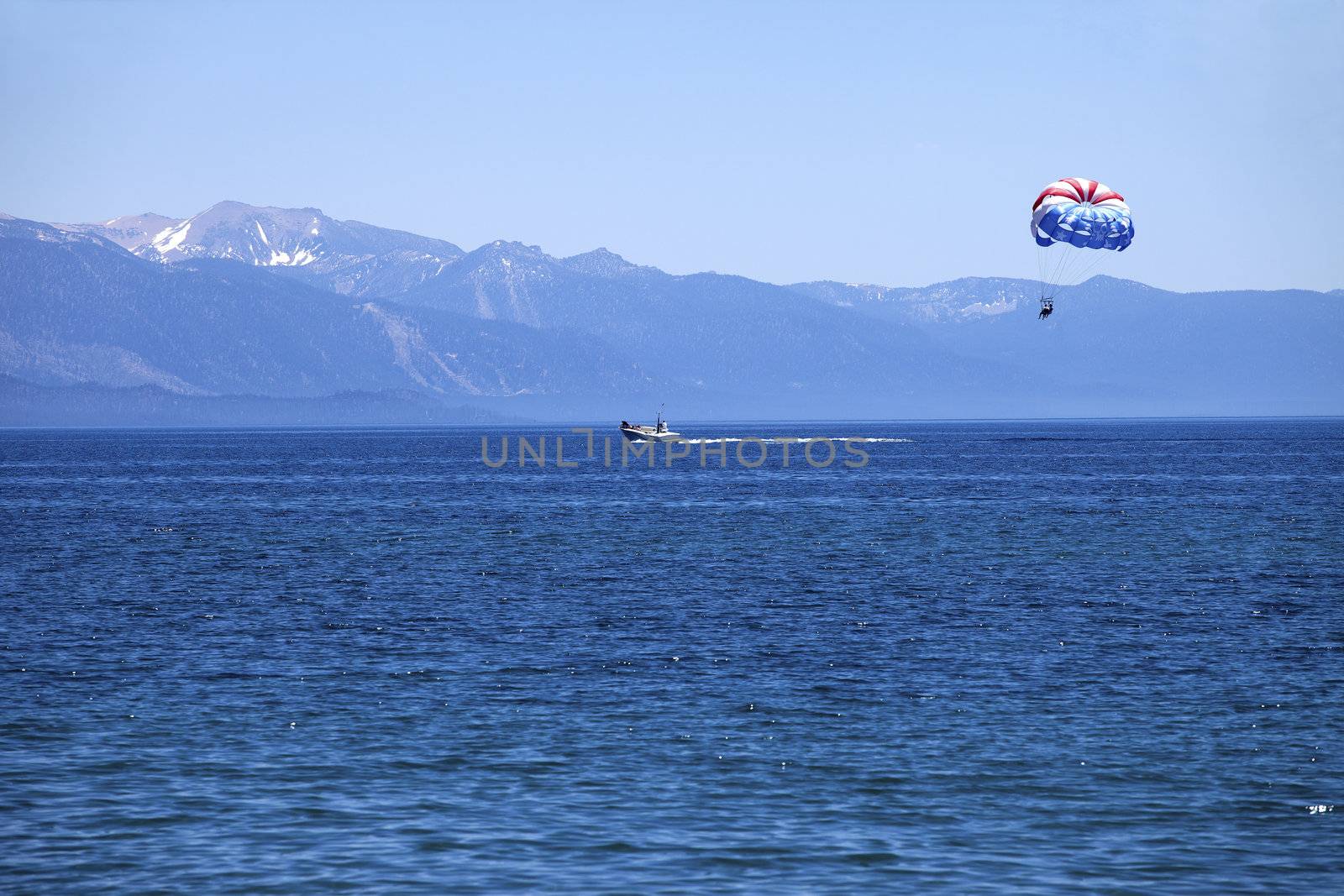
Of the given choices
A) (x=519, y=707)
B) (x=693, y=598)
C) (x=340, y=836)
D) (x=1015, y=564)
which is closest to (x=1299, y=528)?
(x=1015, y=564)

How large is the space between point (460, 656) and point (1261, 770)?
21.7 metres

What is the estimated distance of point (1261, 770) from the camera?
1217 inches

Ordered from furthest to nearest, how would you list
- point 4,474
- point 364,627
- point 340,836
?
point 4,474
point 364,627
point 340,836

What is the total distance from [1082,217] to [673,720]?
63.0 meters

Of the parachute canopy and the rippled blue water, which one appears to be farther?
the parachute canopy

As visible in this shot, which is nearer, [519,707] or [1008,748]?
[1008,748]

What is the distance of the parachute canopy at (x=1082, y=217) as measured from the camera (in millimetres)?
90625

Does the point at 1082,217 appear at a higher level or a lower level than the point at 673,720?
higher

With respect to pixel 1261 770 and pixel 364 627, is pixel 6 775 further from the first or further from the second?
pixel 1261 770

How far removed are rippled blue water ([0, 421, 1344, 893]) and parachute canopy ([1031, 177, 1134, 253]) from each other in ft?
67.2

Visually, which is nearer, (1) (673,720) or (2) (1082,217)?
(1) (673,720)

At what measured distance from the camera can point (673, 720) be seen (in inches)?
1405

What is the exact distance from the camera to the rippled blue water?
25719 millimetres

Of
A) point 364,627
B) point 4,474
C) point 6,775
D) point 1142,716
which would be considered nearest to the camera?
point 6,775
